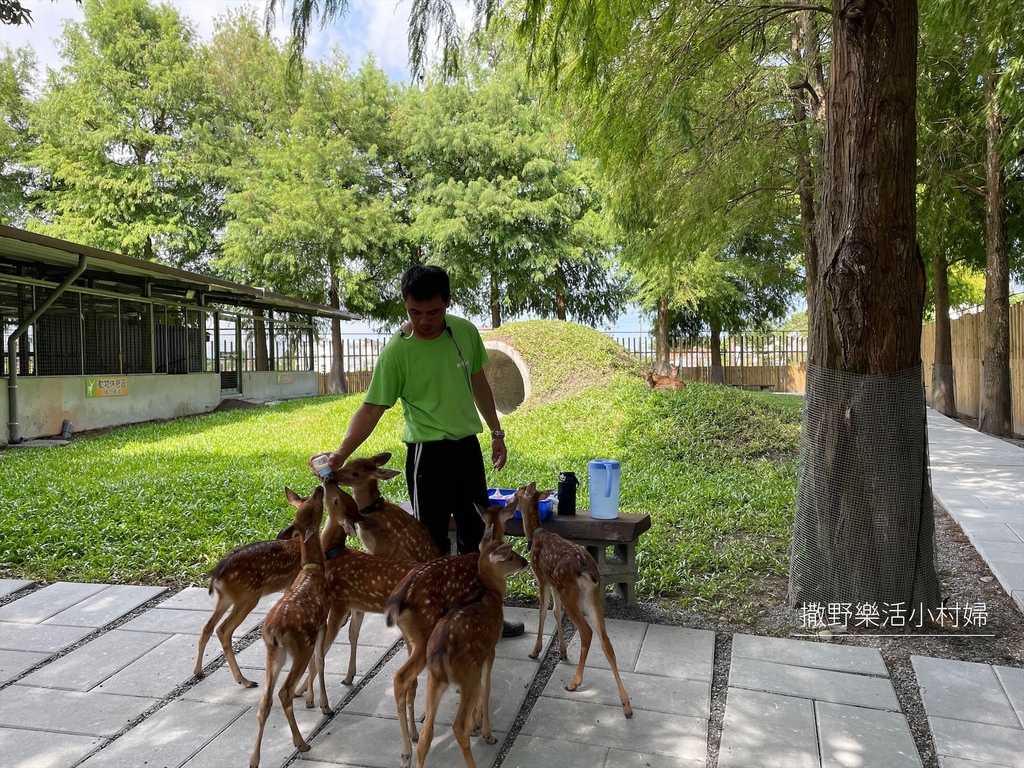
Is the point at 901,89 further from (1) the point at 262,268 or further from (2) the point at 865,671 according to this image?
(1) the point at 262,268

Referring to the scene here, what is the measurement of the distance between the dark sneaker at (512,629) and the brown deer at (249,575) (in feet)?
4.00

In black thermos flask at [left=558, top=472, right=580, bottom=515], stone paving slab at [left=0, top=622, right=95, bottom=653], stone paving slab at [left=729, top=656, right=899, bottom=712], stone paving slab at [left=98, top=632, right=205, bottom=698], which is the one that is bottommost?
stone paving slab at [left=729, top=656, right=899, bottom=712]

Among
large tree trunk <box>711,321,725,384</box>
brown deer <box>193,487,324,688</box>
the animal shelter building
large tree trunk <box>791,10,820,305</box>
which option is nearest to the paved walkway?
brown deer <box>193,487,324,688</box>

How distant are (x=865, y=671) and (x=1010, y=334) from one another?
11.8m

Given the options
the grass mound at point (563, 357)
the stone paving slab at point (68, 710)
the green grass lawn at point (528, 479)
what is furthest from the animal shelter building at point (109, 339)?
the stone paving slab at point (68, 710)

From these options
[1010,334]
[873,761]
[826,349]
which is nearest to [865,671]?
[873,761]

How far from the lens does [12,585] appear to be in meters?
5.08

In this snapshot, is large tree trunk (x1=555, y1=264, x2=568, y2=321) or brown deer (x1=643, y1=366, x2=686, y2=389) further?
large tree trunk (x1=555, y1=264, x2=568, y2=321)

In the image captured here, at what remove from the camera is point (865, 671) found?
372 centimetres

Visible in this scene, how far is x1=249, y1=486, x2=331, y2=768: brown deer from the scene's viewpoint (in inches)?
112

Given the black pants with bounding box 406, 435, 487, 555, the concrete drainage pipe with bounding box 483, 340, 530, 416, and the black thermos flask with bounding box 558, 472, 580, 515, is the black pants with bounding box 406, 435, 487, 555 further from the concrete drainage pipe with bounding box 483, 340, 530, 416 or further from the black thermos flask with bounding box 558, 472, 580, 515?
the concrete drainage pipe with bounding box 483, 340, 530, 416

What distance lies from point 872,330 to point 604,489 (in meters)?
1.79

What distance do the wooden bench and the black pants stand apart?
1.16 ft

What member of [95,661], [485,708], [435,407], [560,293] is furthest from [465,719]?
[560,293]
